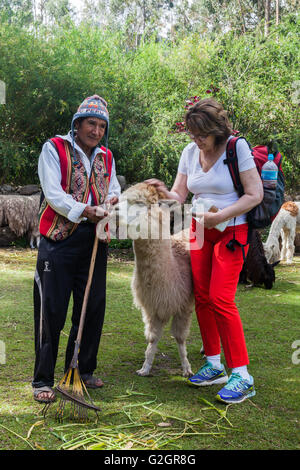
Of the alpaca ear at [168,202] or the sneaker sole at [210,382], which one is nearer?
the alpaca ear at [168,202]

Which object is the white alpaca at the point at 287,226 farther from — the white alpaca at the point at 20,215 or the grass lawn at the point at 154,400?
the white alpaca at the point at 20,215

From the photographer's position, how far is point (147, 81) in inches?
523

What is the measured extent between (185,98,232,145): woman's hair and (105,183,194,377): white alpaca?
0.52 metres

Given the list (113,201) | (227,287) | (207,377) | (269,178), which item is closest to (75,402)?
(207,377)

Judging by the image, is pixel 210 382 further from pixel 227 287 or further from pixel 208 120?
pixel 208 120

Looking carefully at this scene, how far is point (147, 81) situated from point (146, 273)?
1103 cm

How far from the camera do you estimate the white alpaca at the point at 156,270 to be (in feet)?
10.1

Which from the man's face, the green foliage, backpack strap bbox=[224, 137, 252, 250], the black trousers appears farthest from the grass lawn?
the green foliage

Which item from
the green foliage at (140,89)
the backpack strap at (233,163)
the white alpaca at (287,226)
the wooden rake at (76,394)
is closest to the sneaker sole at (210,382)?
the wooden rake at (76,394)

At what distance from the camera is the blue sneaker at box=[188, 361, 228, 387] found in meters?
3.31

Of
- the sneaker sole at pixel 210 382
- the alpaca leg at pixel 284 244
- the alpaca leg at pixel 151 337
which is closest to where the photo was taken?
the sneaker sole at pixel 210 382

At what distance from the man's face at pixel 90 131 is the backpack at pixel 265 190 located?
829 mm

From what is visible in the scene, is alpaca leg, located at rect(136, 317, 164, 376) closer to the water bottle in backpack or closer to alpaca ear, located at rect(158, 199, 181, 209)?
alpaca ear, located at rect(158, 199, 181, 209)
